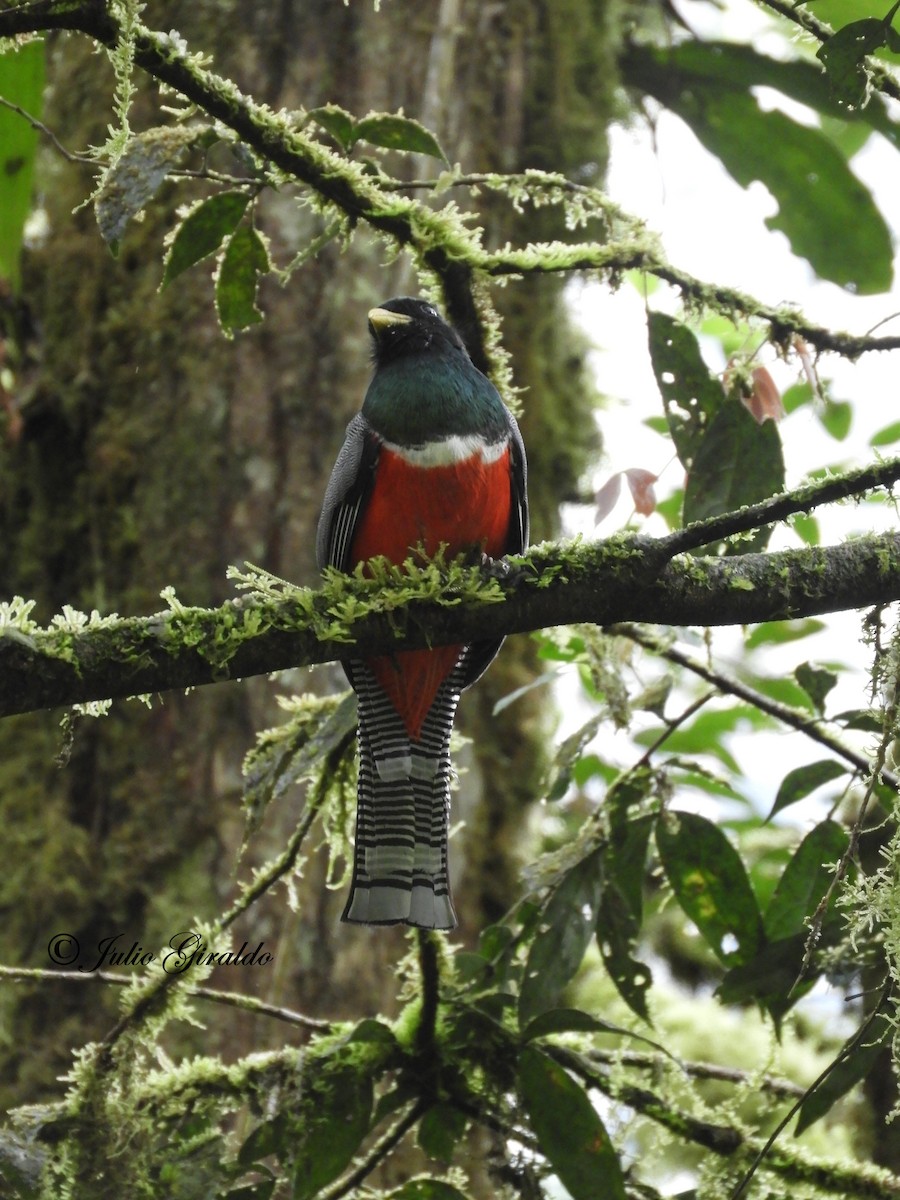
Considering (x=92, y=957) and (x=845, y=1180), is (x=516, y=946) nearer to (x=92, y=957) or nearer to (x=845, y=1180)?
Result: (x=845, y=1180)

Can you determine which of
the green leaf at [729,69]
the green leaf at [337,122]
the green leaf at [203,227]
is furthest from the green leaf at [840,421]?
the green leaf at [203,227]

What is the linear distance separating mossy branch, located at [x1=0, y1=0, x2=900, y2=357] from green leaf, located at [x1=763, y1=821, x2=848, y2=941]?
39.5 inches

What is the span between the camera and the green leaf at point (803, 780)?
277cm

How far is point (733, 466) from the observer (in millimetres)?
2797

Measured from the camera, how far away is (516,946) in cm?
277

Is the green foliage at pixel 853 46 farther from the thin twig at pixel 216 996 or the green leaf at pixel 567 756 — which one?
the thin twig at pixel 216 996

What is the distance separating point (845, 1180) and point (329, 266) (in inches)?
116

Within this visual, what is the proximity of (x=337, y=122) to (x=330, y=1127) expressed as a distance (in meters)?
1.98

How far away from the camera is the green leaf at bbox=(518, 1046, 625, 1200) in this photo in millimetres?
2414

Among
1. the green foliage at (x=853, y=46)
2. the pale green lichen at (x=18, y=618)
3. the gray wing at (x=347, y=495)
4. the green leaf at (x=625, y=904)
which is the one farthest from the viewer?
the gray wing at (x=347, y=495)

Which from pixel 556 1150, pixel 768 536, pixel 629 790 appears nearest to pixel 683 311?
pixel 768 536

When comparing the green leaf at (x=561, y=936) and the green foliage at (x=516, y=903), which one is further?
the green leaf at (x=561, y=936)

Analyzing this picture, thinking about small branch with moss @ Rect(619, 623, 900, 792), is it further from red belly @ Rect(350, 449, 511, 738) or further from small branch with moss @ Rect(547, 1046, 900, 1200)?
small branch with moss @ Rect(547, 1046, 900, 1200)

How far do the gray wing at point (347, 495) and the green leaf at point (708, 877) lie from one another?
3.03 feet
